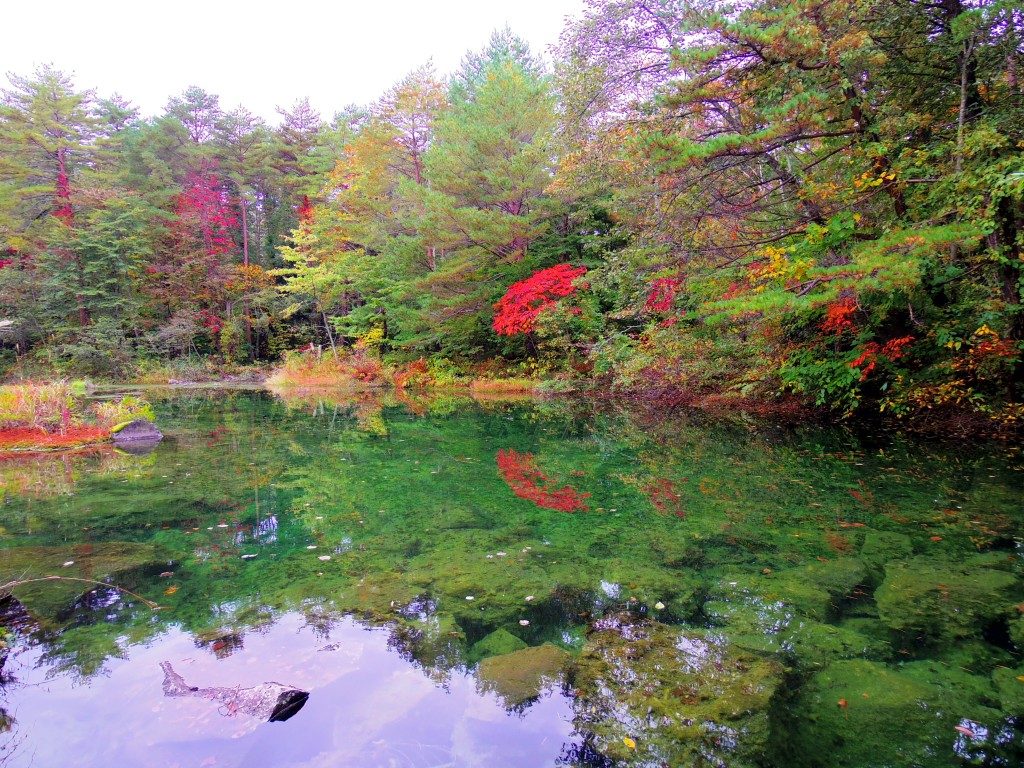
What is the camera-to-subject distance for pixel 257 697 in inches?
103

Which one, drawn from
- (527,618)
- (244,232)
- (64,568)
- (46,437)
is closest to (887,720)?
(527,618)

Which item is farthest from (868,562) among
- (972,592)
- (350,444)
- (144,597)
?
(350,444)

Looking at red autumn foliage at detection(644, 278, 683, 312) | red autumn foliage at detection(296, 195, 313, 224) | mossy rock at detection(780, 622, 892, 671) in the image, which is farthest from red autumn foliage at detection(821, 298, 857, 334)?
red autumn foliage at detection(296, 195, 313, 224)

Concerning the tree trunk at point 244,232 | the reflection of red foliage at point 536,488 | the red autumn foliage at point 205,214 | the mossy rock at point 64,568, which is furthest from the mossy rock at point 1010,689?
the tree trunk at point 244,232

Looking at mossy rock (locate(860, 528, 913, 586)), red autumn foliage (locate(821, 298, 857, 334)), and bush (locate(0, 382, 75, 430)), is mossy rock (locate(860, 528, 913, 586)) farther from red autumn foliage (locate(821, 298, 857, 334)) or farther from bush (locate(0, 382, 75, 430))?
bush (locate(0, 382, 75, 430))

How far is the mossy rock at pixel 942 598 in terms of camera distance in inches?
120

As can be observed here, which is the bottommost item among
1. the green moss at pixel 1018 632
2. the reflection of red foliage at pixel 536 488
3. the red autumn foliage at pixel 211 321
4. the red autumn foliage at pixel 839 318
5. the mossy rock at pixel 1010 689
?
the reflection of red foliage at pixel 536 488

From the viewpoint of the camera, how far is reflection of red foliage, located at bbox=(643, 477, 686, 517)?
550cm

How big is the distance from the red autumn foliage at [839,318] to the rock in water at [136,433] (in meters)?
11.2

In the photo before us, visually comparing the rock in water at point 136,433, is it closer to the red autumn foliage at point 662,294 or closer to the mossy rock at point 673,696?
the red autumn foliage at point 662,294

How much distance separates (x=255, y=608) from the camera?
143 inches

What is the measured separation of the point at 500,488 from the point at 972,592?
4286 millimetres

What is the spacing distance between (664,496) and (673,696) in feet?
11.6

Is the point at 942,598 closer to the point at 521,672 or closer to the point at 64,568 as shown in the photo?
the point at 521,672
